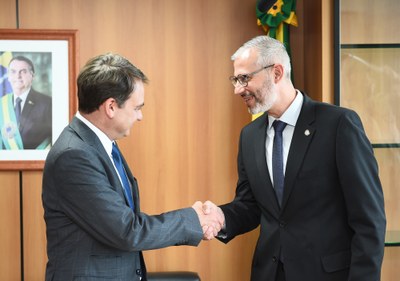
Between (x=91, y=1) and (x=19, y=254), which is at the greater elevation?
(x=91, y=1)

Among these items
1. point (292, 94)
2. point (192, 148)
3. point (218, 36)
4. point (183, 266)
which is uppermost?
point (218, 36)

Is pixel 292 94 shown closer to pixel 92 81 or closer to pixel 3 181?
pixel 92 81

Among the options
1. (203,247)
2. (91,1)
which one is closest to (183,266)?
(203,247)

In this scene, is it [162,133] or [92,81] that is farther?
[162,133]

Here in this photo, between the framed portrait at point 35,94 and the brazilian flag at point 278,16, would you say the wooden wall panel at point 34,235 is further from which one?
the brazilian flag at point 278,16

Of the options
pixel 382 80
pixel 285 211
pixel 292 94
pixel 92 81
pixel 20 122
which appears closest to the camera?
pixel 92 81

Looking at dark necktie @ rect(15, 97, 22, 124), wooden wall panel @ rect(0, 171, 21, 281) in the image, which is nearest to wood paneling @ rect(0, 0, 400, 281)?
wooden wall panel @ rect(0, 171, 21, 281)

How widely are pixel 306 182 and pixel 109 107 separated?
2.70ft

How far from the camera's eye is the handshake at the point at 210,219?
2430mm

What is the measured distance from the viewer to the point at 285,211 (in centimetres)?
226

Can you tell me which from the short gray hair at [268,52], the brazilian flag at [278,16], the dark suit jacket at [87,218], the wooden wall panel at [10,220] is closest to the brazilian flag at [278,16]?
the brazilian flag at [278,16]

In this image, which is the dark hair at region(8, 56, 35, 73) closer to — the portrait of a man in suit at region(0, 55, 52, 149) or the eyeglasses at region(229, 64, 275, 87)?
the portrait of a man in suit at region(0, 55, 52, 149)

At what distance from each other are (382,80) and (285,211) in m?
1.18

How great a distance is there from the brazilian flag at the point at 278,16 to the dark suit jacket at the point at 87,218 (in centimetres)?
157
